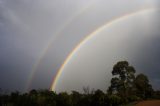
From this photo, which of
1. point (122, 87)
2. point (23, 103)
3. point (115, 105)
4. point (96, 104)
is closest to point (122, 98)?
point (115, 105)

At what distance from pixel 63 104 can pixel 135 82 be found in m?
19.4

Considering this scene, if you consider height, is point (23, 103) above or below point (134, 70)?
below

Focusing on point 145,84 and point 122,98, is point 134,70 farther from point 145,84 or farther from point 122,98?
point 122,98

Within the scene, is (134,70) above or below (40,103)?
above

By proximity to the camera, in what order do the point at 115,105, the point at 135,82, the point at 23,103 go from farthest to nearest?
the point at 23,103
the point at 135,82
the point at 115,105

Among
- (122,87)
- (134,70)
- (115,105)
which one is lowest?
(115,105)

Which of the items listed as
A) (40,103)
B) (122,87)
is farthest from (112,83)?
(40,103)

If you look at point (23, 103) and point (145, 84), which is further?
point (23, 103)

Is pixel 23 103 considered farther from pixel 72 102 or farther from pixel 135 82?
pixel 135 82

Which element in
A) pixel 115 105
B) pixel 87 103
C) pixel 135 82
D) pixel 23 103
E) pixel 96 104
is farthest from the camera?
pixel 23 103

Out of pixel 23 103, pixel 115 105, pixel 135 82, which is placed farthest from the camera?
pixel 23 103

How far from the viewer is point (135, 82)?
216ft

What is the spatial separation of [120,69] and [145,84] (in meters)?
10.2

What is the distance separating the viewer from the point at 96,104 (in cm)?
5316
